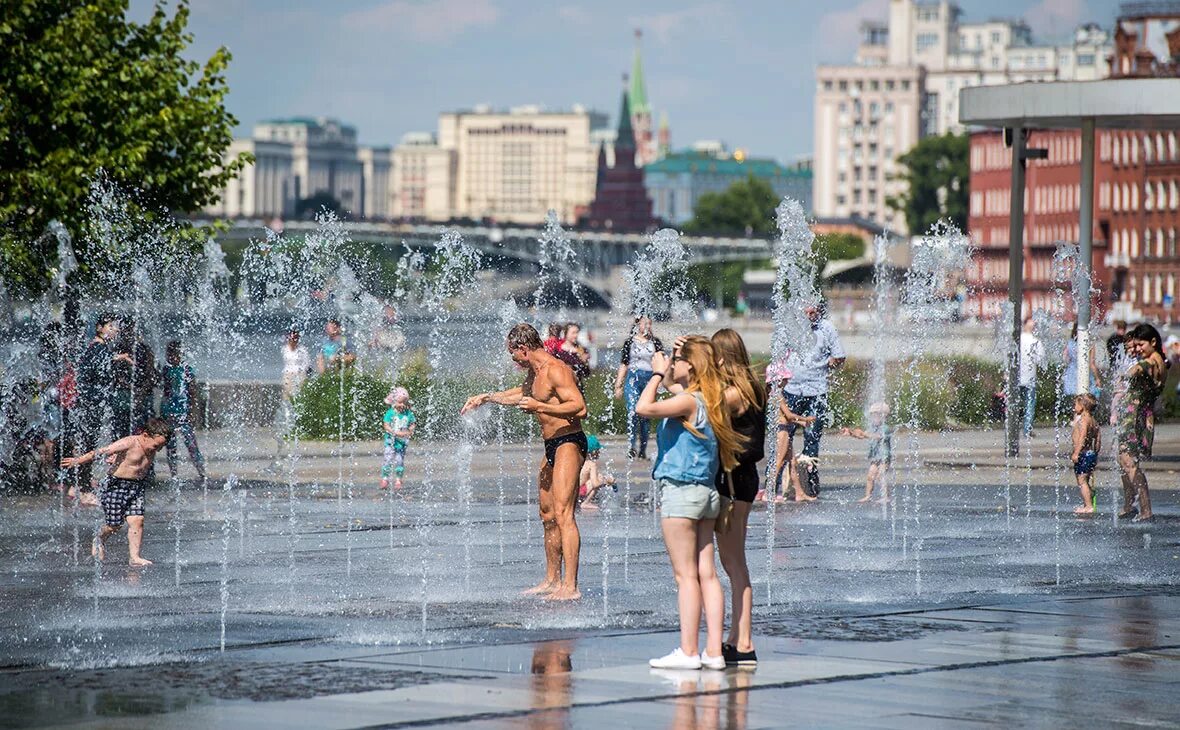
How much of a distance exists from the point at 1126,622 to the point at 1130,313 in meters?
93.5

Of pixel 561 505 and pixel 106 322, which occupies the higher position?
pixel 106 322

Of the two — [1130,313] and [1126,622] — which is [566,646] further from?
[1130,313]

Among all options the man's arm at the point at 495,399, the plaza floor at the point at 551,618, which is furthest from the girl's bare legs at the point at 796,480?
the man's arm at the point at 495,399

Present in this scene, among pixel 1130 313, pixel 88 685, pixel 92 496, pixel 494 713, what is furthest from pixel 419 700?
pixel 1130 313

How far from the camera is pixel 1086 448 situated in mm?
18484

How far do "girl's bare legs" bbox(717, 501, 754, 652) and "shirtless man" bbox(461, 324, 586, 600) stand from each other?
230 cm

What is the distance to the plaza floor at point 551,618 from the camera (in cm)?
895

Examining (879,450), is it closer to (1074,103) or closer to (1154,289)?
(1074,103)

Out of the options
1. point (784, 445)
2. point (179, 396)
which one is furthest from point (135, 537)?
point (179, 396)

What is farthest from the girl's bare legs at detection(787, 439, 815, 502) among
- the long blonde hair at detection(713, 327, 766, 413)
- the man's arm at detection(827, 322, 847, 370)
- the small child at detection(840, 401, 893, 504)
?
the long blonde hair at detection(713, 327, 766, 413)

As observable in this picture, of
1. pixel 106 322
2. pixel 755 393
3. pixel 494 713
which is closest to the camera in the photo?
pixel 494 713

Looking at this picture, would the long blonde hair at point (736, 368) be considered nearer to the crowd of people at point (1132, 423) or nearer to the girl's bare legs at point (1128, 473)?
the crowd of people at point (1132, 423)

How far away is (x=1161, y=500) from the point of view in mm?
19906

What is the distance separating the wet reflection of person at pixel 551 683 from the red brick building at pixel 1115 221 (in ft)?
271
